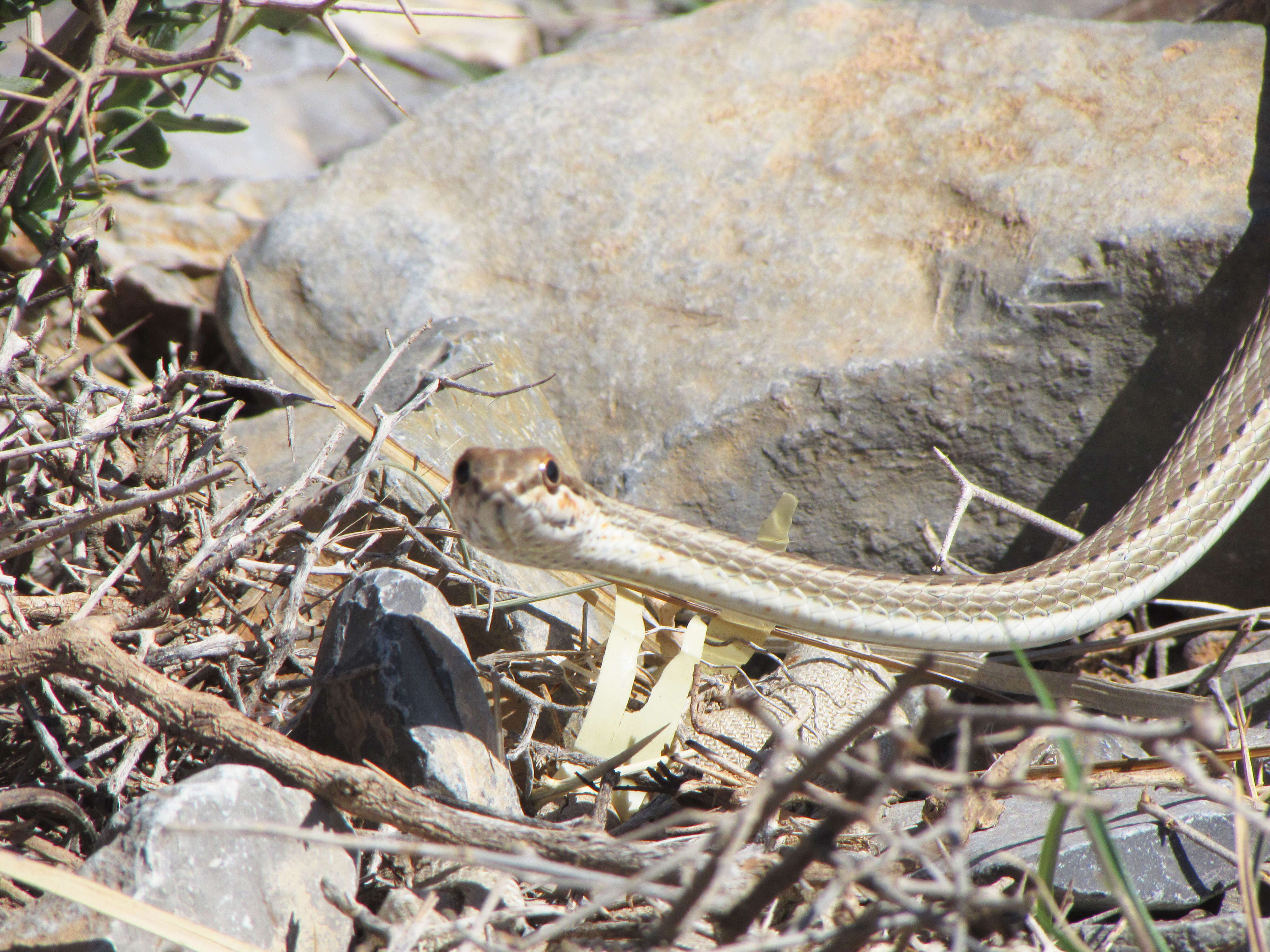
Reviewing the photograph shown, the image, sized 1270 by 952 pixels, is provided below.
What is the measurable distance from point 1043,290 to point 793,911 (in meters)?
2.41

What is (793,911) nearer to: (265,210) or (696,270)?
(696,270)

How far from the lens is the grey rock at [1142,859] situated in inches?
90.0

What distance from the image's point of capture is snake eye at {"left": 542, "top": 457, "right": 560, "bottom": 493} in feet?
8.33

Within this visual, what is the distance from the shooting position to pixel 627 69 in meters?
4.79

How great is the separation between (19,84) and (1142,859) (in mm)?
3653

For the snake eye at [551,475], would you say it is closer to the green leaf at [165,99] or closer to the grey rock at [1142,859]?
the grey rock at [1142,859]

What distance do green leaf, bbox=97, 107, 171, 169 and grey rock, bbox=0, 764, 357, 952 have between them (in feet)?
7.12

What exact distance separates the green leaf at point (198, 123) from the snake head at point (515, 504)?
159 centimetres

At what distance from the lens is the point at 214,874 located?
75.9 inches

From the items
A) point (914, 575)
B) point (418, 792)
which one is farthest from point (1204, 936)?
point (418, 792)

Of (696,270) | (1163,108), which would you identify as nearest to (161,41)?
(696,270)

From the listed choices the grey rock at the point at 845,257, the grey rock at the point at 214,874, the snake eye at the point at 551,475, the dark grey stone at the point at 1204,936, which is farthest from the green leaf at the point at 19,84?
the dark grey stone at the point at 1204,936

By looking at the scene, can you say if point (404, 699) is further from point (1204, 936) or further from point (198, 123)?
point (198, 123)

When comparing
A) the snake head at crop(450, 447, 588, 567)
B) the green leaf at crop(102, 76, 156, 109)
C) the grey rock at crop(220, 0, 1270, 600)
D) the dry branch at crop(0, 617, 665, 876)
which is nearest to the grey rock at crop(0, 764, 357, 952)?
the dry branch at crop(0, 617, 665, 876)
